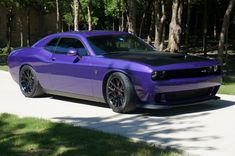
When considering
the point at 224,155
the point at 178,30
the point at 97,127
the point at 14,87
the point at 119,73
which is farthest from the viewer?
the point at 178,30

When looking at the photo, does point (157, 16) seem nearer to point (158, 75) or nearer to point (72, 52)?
point (72, 52)

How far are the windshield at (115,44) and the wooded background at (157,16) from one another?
7.94m

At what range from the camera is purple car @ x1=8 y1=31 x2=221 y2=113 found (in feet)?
27.1

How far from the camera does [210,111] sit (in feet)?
28.8

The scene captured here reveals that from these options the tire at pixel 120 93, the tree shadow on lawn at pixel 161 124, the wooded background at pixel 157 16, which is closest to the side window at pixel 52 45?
the tire at pixel 120 93

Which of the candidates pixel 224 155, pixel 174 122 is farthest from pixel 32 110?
pixel 224 155

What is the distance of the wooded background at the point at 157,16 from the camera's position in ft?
77.0

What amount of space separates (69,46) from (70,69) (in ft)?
1.90

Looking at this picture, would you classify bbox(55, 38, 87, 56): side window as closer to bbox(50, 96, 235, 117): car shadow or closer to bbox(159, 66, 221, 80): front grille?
bbox(50, 96, 235, 117): car shadow

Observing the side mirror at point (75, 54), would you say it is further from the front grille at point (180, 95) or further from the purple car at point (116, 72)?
the front grille at point (180, 95)

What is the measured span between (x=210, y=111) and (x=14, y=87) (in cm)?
538

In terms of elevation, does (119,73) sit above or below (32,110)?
above

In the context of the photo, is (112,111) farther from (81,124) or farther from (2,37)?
(2,37)

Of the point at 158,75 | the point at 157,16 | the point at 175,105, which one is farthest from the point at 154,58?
the point at 157,16
